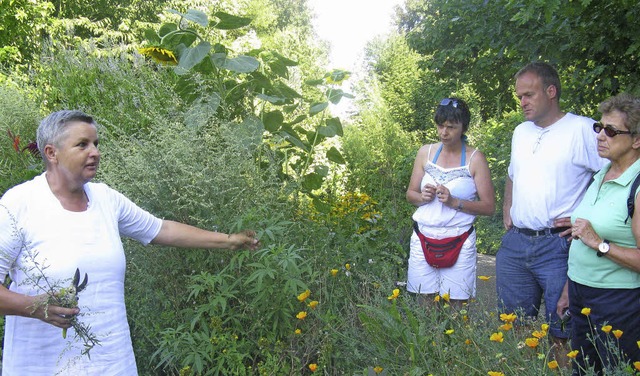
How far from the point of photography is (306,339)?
129 inches

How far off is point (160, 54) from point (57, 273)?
8.12 ft

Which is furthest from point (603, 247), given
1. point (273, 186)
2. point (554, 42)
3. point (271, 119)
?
point (554, 42)

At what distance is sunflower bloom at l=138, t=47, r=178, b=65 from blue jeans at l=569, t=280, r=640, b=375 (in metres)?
2.91

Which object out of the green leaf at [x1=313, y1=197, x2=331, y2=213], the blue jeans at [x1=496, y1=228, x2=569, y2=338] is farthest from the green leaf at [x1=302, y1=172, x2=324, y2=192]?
the blue jeans at [x1=496, y1=228, x2=569, y2=338]

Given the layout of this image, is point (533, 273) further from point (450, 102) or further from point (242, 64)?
point (242, 64)

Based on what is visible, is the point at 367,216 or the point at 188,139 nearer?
the point at 188,139

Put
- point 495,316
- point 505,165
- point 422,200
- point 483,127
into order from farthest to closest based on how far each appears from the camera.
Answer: point 483,127, point 505,165, point 422,200, point 495,316

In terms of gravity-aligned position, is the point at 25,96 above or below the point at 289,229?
above

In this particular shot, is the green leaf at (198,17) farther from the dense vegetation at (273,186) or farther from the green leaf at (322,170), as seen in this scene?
the green leaf at (322,170)

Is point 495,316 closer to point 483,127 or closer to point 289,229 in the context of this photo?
point 289,229

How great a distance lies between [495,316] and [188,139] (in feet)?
6.00

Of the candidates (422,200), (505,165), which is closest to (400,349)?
(422,200)

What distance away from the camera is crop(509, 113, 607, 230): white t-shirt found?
3.39 m

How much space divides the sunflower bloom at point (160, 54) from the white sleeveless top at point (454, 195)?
74.5 inches
